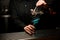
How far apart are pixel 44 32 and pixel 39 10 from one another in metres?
0.16

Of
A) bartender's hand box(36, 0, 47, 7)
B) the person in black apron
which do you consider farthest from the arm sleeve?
bartender's hand box(36, 0, 47, 7)

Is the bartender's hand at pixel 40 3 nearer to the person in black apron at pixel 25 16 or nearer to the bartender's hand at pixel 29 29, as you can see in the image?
the person in black apron at pixel 25 16

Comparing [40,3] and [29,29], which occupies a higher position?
[40,3]

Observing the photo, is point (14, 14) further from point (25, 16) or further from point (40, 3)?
point (40, 3)

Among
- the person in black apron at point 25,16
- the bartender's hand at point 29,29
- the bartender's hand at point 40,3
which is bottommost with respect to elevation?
the bartender's hand at point 29,29

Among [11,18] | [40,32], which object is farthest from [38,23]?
[11,18]

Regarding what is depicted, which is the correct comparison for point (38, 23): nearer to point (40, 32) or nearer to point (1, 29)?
point (40, 32)

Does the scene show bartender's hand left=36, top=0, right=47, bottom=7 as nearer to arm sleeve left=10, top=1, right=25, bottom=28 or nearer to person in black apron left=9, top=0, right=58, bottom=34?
person in black apron left=9, top=0, right=58, bottom=34

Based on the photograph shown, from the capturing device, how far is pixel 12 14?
39.8 inches

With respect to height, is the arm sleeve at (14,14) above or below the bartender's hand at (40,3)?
below

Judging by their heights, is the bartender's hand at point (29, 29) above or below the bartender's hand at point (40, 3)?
below

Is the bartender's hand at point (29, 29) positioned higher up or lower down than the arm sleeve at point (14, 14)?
lower down

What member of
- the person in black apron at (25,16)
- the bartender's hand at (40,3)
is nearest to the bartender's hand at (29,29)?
the person in black apron at (25,16)

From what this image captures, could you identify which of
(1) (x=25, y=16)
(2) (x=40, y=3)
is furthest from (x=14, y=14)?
(2) (x=40, y=3)
